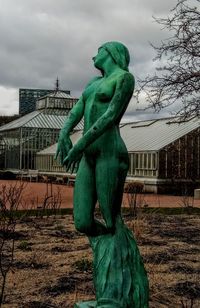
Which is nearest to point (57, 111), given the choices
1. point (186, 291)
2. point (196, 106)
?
point (196, 106)

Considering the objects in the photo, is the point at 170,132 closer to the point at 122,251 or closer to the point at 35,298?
the point at 35,298

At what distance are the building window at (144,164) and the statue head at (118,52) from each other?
828 inches

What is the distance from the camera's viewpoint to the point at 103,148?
3.20 meters

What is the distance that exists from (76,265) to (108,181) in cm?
390

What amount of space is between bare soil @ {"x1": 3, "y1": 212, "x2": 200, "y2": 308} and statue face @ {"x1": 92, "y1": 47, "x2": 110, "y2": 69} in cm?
180

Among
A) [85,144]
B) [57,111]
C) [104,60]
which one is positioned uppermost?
[57,111]

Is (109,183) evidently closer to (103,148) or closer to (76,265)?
(103,148)

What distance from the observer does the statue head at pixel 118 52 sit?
331 centimetres

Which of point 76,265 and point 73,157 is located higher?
point 73,157

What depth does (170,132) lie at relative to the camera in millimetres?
25875

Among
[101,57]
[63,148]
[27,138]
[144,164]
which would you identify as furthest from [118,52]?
[27,138]

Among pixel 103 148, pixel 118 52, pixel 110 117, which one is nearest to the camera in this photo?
pixel 110 117

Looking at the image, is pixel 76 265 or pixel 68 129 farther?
pixel 76 265

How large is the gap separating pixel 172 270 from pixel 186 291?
0.98 m
